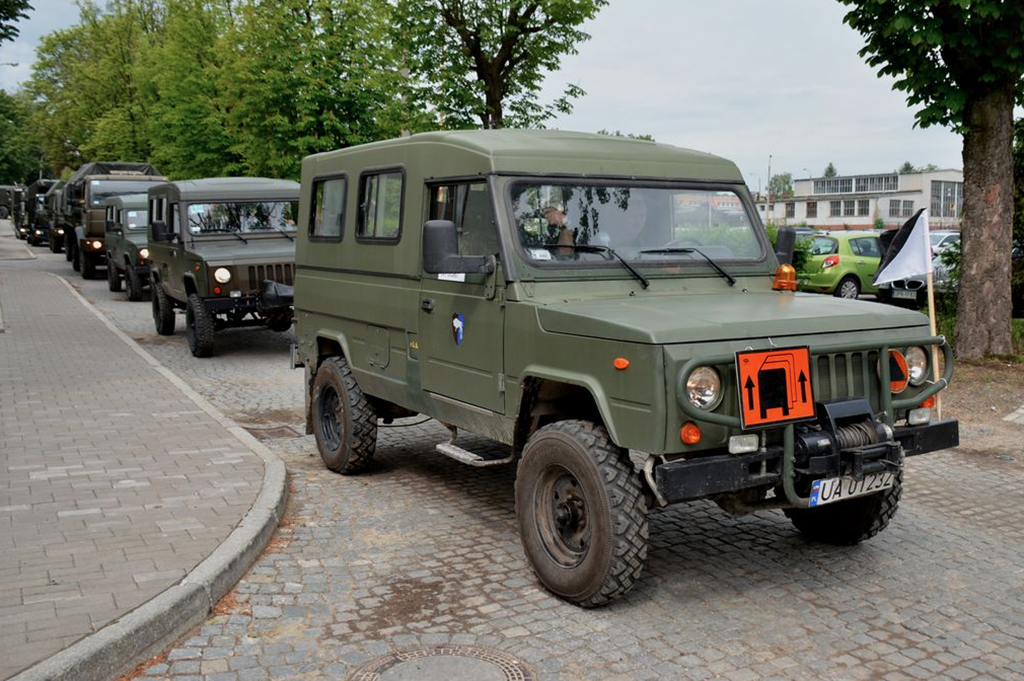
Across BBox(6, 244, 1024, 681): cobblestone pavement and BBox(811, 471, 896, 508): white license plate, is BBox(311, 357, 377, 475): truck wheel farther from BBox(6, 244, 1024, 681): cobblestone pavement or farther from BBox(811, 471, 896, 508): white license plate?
BBox(811, 471, 896, 508): white license plate

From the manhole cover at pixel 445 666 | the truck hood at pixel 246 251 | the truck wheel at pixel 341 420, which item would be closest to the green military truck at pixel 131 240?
the truck hood at pixel 246 251

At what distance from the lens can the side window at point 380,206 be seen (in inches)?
275

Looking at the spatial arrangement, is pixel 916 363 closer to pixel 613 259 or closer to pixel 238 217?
pixel 613 259

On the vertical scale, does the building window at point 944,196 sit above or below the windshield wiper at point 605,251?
above

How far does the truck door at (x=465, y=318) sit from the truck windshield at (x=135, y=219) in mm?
16423

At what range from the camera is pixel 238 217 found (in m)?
14.8

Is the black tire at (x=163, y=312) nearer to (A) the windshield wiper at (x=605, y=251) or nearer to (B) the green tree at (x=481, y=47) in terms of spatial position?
(B) the green tree at (x=481, y=47)

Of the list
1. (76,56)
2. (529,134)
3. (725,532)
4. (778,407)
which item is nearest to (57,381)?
(529,134)

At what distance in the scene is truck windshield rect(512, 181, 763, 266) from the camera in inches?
230

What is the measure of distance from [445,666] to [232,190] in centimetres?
1168

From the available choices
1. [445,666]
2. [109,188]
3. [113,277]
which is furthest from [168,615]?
[109,188]

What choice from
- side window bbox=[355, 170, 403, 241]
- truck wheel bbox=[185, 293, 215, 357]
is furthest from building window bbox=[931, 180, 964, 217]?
side window bbox=[355, 170, 403, 241]

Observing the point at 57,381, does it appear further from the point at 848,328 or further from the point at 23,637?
the point at 848,328

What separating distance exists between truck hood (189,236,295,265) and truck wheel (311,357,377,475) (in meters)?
6.24
